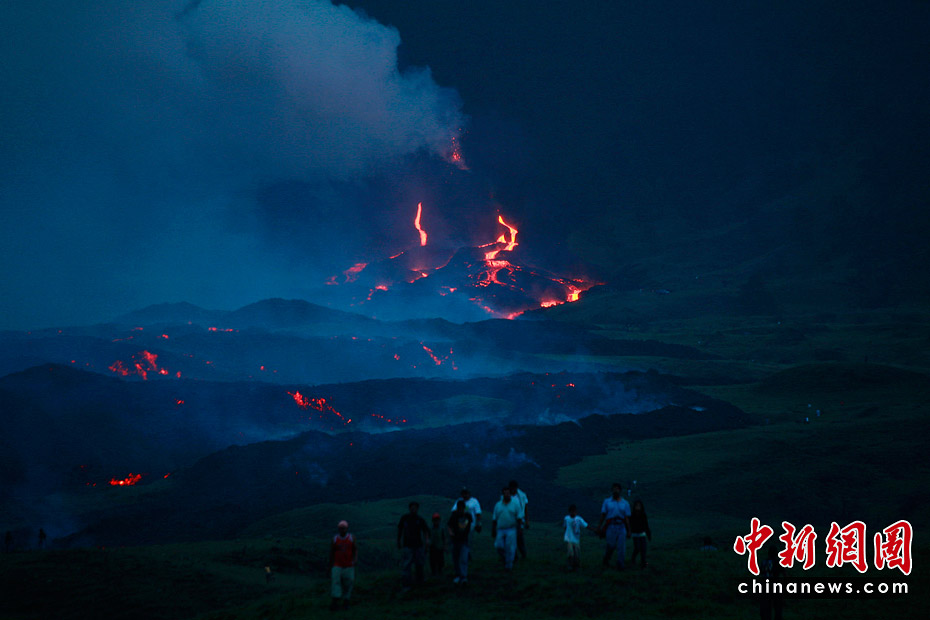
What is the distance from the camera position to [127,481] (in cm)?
4422

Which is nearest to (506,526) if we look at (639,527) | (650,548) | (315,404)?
(639,527)

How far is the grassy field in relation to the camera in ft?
41.4

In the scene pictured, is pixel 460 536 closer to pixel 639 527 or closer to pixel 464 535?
pixel 464 535

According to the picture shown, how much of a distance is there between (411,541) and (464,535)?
106 cm

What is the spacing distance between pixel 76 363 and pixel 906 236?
190 meters

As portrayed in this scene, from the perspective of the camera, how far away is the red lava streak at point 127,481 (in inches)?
1707

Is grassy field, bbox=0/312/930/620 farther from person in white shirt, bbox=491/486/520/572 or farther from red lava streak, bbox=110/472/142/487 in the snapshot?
red lava streak, bbox=110/472/142/487

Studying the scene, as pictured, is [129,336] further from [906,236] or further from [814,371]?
[906,236]

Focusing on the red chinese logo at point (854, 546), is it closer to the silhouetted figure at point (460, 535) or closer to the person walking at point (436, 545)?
the silhouetted figure at point (460, 535)

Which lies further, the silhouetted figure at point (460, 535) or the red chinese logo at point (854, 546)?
the red chinese logo at point (854, 546)

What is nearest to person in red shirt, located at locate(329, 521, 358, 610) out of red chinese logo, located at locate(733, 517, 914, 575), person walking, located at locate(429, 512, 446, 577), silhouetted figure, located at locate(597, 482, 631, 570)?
person walking, located at locate(429, 512, 446, 577)

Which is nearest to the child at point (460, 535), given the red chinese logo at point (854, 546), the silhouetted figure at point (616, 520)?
the silhouetted figure at point (616, 520)

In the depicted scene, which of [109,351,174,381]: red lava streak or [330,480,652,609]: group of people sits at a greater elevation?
[109,351,174,381]: red lava streak

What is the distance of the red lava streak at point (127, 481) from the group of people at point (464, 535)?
3709cm
